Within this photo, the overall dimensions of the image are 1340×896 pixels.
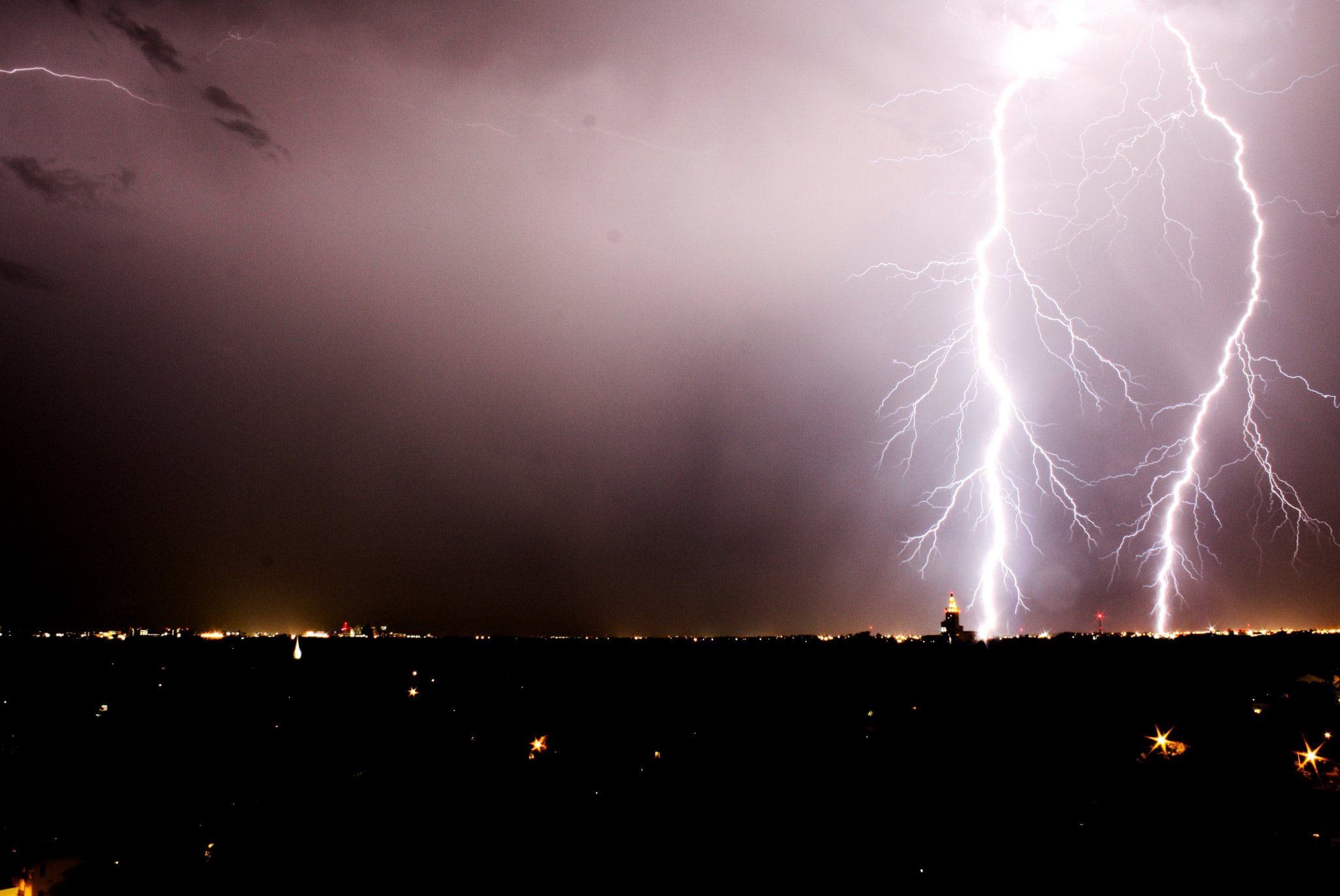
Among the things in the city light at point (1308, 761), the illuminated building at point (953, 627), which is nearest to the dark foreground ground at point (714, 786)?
the city light at point (1308, 761)

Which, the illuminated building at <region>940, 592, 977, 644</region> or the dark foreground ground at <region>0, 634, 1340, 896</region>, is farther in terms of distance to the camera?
the illuminated building at <region>940, 592, 977, 644</region>

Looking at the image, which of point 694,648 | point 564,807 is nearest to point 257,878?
point 564,807

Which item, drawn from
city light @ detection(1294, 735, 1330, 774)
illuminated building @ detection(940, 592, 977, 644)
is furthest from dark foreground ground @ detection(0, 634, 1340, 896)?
illuminated building @ detection(940, 592, 977, 644)

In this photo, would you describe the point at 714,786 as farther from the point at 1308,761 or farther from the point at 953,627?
the point at 953,627

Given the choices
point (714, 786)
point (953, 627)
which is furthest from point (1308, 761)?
point (953, 627)

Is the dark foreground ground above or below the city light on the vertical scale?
below

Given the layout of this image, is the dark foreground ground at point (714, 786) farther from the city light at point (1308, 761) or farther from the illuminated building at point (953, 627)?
the illuminated building at point (953, 627)

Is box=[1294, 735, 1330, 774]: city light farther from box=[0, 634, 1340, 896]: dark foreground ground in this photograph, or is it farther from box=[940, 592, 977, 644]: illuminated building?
box=[940, 592, 977, 644]: illuminated building

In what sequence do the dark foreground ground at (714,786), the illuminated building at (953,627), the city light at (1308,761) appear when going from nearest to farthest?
the city light at (1308,761)
the dark foreground ground at (714,786)
the illuminated building at (953,627)
